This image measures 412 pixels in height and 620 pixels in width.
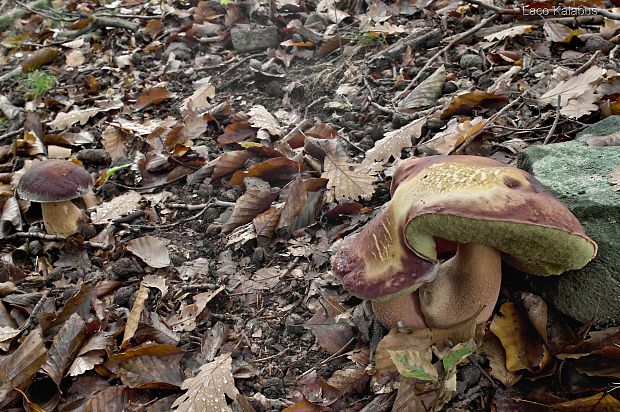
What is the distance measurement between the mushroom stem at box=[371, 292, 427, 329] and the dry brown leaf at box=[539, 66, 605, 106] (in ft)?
4.70

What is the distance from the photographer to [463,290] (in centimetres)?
168

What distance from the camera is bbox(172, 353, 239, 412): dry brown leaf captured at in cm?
187

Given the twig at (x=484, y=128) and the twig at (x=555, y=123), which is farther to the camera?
the twig at (x=484, y=128)

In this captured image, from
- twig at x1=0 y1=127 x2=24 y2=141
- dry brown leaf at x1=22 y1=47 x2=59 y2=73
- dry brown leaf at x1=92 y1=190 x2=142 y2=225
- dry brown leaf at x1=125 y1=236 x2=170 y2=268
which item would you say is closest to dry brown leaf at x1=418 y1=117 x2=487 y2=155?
dry brown leaf at x1=125 y1=236 x2=170 y2=268

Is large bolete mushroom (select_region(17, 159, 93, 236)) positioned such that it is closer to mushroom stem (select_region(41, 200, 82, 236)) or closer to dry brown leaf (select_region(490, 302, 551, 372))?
mushroom stem (select_region(41, 200, 82, 236))

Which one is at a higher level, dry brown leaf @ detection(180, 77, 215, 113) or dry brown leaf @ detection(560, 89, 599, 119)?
dry brown leaf @ detection(560, 89, 599, 119)

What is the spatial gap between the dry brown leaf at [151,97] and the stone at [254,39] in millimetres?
726

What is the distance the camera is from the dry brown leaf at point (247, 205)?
8.82 feet

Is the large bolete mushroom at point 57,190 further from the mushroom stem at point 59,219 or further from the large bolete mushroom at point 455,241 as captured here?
the large bolete mushroom at point 455,241

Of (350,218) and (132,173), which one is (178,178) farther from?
(350,218)

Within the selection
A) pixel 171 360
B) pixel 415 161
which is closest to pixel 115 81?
pixel 171 360

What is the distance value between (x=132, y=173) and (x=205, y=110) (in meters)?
0.71

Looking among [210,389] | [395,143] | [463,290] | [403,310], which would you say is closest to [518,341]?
[463,290]

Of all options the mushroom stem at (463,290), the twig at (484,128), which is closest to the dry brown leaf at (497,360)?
the mushroom stem at (463,290)
